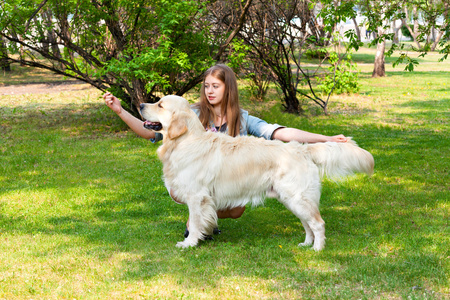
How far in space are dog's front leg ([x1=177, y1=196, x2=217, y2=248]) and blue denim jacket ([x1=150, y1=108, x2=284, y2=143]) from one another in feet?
3.21

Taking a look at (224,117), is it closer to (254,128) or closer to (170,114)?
(254,128)

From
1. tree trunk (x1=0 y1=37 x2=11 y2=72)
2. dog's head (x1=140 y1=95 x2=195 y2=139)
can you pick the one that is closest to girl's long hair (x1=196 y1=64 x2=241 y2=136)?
dog's head (x1=140 y1=95 x2=195 y2=139)

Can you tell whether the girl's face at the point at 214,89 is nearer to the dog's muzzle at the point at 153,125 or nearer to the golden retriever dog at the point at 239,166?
the golden retriever dog at the point at 239,166

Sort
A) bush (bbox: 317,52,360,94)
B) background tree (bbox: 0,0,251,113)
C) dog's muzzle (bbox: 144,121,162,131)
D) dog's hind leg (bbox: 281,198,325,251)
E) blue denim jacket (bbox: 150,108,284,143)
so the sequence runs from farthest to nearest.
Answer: bush (bbox: 317,52,360,94) → background tree (bbox: 0,0,251,113) → blue denim jacket (bbox: 150,108,284,143) → dog's muzzle (bbox: 144,121,162,131) → dog's hind leg (bbox: 281,198,325,251)

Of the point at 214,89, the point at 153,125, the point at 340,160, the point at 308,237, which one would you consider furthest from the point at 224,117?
the point at 308,237

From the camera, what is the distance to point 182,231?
217 inches

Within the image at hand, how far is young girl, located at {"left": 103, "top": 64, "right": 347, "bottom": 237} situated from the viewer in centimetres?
513

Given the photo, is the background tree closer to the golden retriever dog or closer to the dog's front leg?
the golden retriever dog

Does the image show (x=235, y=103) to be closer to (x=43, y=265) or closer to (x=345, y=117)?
(x=43, y=265)

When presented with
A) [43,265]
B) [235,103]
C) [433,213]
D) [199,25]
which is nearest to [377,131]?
[199,25]

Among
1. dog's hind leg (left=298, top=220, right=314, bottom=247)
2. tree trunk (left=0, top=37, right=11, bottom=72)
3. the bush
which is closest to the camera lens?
dog's hind leg (left=298, top=220, right=314, bottom=247)

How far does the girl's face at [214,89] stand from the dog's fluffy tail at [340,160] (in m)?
1.23

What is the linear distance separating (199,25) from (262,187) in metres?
7.64

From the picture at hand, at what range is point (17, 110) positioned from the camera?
1395cm
